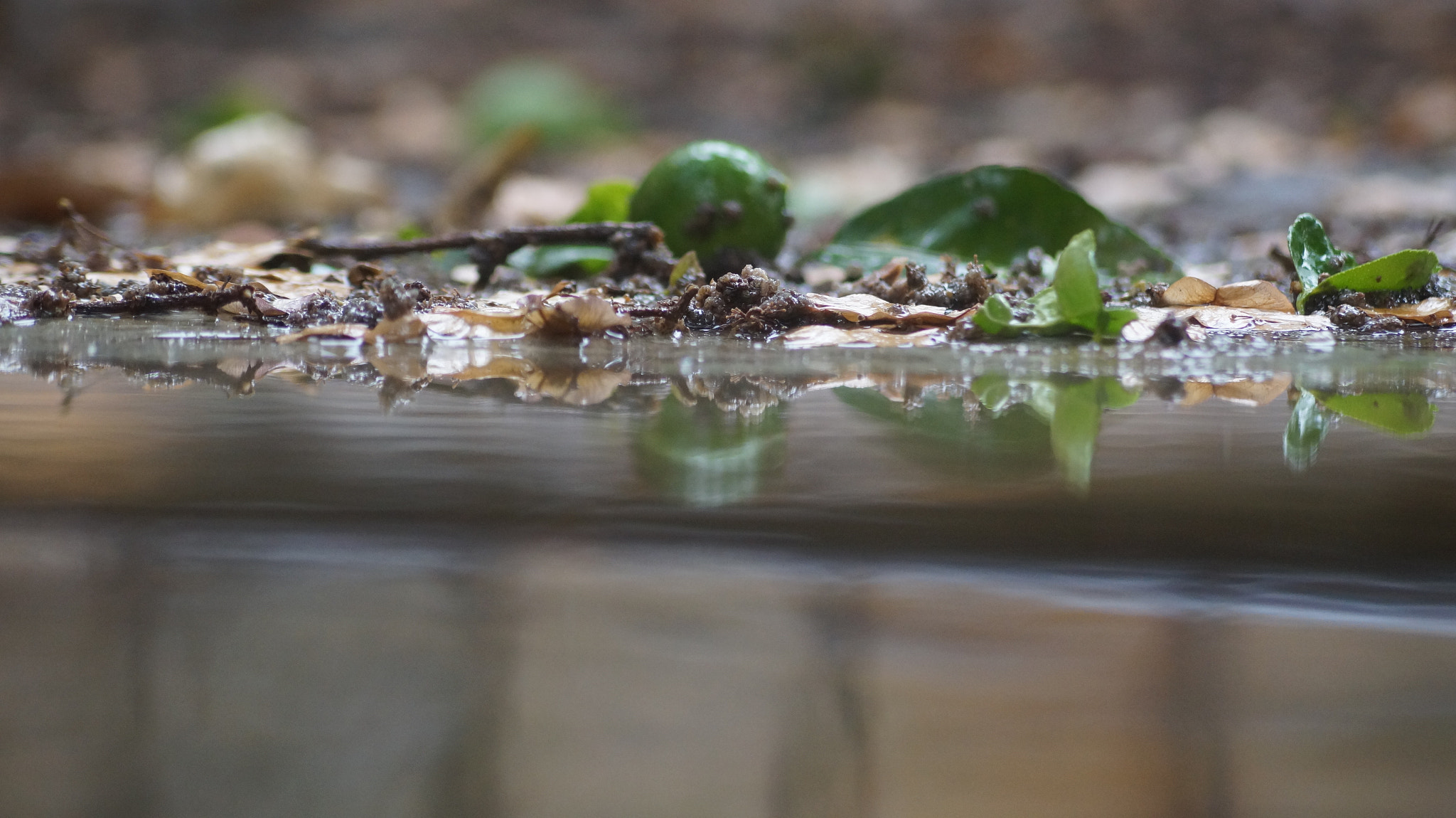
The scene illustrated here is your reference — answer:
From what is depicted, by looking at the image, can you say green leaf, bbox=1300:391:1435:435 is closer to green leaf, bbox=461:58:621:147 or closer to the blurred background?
the blurred background

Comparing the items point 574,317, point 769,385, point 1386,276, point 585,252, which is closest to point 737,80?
point 585,252

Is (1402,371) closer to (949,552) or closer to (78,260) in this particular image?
(949,552)

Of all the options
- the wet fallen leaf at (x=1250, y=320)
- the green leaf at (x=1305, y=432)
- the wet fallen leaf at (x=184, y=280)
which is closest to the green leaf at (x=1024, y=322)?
the wet fallen leaf at (x=1250, y=320)

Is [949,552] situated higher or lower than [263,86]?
lower

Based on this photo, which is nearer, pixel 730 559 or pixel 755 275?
pixel 730 559

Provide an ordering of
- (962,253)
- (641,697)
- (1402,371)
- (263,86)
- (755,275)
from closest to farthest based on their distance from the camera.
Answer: (641,697)
(1402,371)
(755,275)
(962,253)
(263,86)

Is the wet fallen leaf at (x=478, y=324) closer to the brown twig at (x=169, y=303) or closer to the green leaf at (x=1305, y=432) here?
the brown twig at (x=169, y=303)

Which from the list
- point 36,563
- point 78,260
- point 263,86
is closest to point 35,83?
point 263,86
